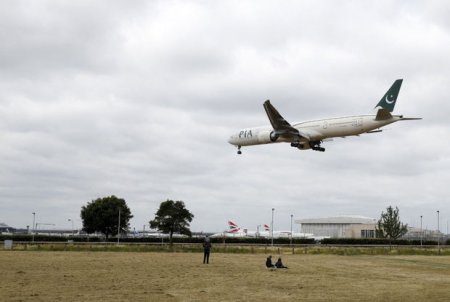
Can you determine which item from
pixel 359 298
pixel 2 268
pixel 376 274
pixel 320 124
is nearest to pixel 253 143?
pixel 320 124

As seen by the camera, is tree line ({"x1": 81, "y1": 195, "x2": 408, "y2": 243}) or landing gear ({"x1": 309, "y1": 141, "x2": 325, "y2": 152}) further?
tree line ({"x1": 81, "y1": 195, "x2": 408, "y2": 243})

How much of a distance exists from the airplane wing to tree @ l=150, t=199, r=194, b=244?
37.1m

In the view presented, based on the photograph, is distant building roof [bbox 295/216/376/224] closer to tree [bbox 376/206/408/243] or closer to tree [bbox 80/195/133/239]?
tree [bbox 376/206/408/243]

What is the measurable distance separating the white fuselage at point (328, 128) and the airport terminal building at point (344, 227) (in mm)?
125319

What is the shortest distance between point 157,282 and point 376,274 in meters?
12.9

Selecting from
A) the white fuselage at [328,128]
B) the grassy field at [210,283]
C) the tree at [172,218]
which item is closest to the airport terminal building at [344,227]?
the tree at [172,218]

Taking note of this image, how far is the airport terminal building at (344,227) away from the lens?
179438 millimetres

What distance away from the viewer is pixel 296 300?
20.3m

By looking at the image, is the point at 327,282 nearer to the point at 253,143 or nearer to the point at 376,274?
the point at 376,274

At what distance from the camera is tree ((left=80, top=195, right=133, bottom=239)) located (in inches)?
4011

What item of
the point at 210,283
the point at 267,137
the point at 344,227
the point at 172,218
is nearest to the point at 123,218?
the point at 172,218

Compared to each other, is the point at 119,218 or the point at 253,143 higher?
the point at 253,143

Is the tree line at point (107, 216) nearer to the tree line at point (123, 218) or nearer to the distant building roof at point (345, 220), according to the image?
the tree line at point (123, 218)

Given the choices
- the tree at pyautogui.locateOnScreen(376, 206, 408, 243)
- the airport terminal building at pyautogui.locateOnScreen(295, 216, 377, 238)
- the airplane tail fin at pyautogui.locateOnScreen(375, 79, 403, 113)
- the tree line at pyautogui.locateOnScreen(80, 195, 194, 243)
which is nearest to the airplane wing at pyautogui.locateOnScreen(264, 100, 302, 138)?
the airplane tail fin at pyautogui.locateOnScreen(375, 79, 403, 113)
